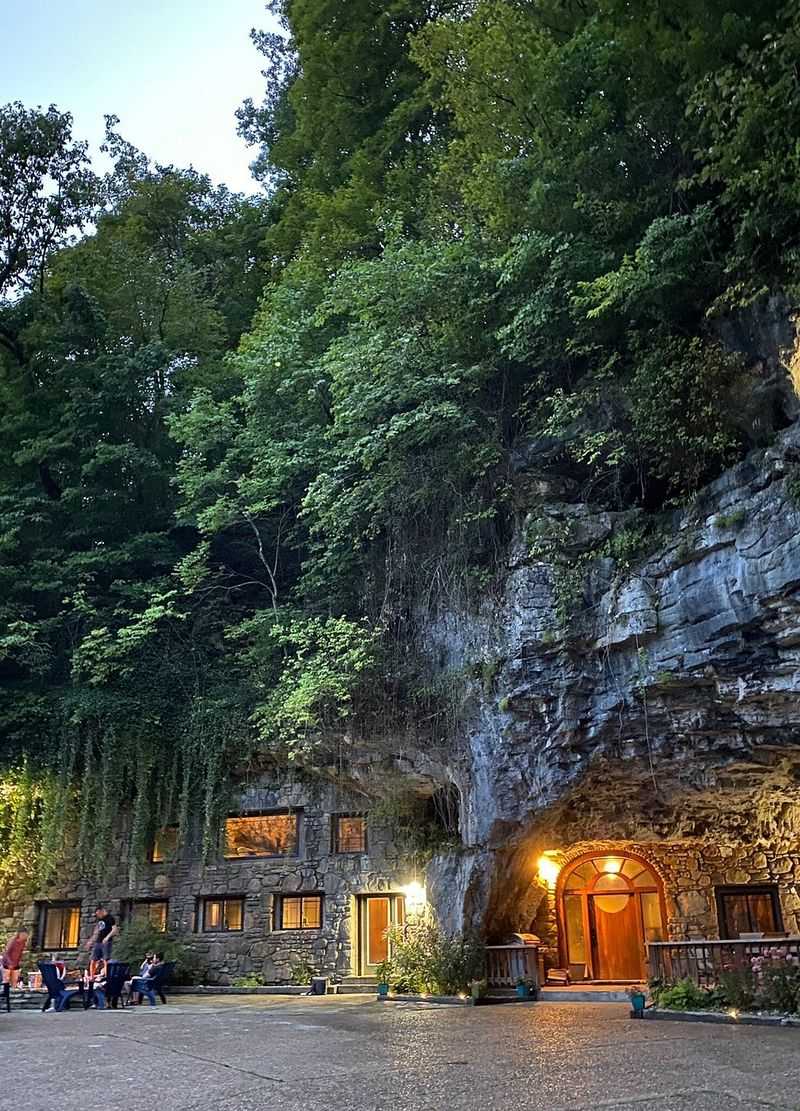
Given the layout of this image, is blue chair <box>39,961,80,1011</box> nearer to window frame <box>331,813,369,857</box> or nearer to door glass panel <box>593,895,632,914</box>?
window frame <box>331,813,369,857</box>

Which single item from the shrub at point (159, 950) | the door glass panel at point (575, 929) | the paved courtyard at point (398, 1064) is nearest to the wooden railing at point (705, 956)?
the paved courtyard at point (398, 1064)

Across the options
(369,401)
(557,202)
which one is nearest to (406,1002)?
(369,401)

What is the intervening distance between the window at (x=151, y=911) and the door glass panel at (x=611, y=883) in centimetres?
779

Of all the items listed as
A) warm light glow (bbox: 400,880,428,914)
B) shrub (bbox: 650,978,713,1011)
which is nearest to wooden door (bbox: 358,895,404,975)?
warm light glow (bbox: 400,880,428,914)

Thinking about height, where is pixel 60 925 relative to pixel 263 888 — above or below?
below

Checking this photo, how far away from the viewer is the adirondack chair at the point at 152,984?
12.4m

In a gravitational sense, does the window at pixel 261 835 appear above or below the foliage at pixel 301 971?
above

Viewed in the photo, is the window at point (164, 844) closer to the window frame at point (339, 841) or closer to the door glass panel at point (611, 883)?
the window frame at point (339, 841)

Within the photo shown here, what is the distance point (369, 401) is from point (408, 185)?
19.7 ft

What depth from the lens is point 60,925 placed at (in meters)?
16.0

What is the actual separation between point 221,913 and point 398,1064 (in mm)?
10125

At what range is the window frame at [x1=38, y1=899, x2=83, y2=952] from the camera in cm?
1572

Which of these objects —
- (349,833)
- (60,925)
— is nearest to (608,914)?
(349,833)

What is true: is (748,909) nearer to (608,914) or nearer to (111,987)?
(608,914)
